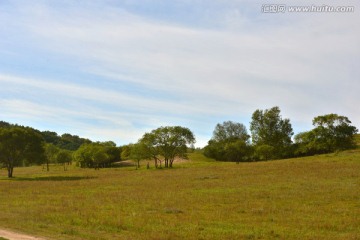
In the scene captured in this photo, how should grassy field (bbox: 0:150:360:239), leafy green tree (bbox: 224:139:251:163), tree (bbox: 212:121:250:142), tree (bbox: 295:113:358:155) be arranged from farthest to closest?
tree (bbox: 212:121:250:142) → leafy green tree (bbox: 224:139:251:163) → tree (bbox: 295:113:358:155) → grassy field (bbox: 0:150:360:239)

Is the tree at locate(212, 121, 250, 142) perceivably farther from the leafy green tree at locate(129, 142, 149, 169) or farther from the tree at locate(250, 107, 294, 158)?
the leafy green tree at locate(129, 142, 149, 169)

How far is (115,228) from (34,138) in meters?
65.1

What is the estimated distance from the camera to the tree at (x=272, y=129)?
11825cm

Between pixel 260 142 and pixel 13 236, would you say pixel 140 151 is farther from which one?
pixel 13 236

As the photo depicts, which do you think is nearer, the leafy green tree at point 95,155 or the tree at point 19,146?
the tree at point 19,146

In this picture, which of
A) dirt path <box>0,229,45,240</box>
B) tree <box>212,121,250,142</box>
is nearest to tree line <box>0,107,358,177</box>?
tree <box>212,121,250,142</box>

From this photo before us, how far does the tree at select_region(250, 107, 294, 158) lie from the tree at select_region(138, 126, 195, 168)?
22.9m

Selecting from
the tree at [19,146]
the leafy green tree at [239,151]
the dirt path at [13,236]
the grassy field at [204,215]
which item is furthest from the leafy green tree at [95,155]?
the dirt path at [13,236]

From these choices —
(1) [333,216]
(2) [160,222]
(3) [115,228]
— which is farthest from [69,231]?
(1) [333,216]

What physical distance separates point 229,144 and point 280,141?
16.4 metres

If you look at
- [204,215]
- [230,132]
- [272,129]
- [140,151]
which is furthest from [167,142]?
[204,215]

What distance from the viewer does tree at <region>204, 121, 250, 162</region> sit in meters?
120

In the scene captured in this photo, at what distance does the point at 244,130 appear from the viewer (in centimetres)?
16088

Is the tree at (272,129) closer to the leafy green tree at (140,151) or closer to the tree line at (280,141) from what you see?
the tree line at (280,141)
